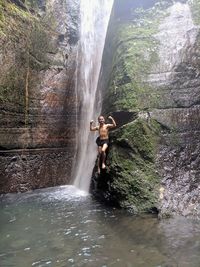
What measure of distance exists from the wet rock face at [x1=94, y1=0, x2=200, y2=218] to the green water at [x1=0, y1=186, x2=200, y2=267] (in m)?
0.85

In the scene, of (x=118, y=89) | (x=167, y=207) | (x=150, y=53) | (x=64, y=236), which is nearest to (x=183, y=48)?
(x=150, y=53)

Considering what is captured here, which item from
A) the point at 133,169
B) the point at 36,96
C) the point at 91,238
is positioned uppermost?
the point at 36,96

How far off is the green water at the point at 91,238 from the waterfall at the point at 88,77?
2.91 metres

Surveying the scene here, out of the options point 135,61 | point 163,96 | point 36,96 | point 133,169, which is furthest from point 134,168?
point 36,96

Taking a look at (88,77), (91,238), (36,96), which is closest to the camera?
(91,238)

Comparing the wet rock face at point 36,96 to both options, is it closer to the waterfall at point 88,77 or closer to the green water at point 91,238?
the waterfall at point 88,77

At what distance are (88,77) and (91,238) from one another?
26.9 feet

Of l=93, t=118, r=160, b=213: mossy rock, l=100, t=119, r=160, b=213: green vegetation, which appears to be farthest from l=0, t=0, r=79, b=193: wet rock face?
l=100, t=119, r=160, b=213: green vegetation

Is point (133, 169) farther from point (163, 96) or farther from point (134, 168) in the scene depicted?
point (163, 96)

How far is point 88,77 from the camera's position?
46.0 feet

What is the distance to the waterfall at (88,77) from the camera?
12648mm

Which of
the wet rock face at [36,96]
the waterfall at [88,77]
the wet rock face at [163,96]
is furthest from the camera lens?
the waterfall at [88,77]

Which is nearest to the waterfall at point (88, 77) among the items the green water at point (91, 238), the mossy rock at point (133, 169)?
the mossy rock at point (133, 169)

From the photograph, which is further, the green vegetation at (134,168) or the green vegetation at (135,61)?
the green vegetation at (135,61)
